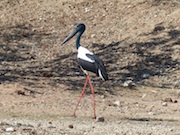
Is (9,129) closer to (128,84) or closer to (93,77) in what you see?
(128,84)

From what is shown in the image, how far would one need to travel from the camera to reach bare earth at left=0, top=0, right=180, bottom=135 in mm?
9234

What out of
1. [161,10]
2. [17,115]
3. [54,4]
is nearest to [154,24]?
[161,10]

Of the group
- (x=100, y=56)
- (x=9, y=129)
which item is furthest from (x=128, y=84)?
(x=9, y=129)

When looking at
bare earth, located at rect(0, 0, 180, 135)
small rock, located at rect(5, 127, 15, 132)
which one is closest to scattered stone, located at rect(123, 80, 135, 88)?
bare earth, located at rect(0, 0, 180, 135)

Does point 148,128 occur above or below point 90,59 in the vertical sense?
below

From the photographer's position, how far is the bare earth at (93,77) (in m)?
9.23

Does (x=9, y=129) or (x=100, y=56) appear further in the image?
(x=100, y=56)

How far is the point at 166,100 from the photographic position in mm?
11891

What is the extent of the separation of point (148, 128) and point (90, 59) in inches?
71.8

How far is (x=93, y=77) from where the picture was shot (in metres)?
13.6

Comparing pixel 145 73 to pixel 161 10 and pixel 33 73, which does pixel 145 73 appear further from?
pixel 161 10

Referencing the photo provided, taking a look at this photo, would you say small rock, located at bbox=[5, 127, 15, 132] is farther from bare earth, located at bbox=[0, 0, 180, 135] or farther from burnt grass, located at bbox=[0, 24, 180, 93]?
burnt grass, located at bbox=[0, 24, 180, 93]

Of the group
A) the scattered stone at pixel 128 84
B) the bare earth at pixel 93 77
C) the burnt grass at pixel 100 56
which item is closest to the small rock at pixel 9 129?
the bare earth at pixel 93 77

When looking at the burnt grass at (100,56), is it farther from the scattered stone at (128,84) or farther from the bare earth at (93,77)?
the scattered stone at (128,84)
